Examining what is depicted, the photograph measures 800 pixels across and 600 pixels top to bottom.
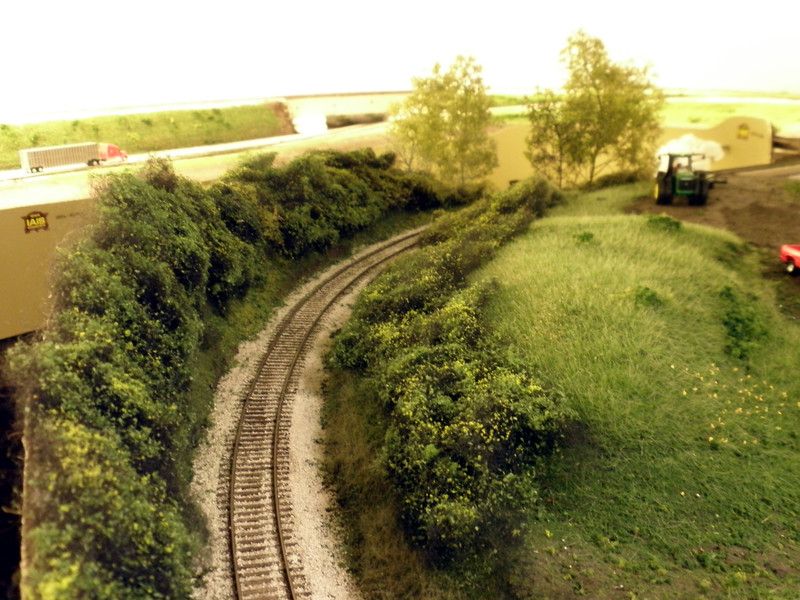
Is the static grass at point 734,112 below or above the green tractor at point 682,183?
above

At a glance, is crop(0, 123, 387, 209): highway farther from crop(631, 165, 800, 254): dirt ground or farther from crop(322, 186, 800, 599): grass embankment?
crop(631, 165, 800, 254): dirt ground

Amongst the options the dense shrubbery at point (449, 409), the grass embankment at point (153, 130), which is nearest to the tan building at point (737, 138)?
the dense shrubbery at point (449, 409)

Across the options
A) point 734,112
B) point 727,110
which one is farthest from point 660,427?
point 727,110

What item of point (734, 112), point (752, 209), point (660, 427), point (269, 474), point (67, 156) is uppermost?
point (734, 112)

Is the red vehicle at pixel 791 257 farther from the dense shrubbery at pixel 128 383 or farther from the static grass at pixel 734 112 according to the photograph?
the dense shrubbery at pixel 128 383

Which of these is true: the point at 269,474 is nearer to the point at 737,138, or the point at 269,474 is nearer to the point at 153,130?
the point at 153,130

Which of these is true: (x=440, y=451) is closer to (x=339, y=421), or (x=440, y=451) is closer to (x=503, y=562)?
(x=503, y=562)
